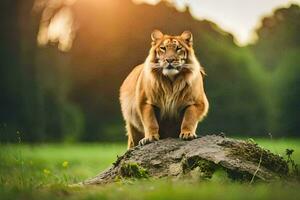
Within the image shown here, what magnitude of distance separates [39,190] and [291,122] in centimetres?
3934

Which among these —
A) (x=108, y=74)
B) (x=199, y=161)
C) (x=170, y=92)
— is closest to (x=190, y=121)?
(x=170, y=92)

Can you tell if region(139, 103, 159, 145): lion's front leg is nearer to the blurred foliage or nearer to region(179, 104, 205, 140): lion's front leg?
region(179, 104, 205, 140): lion's front leg

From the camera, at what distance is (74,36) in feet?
173

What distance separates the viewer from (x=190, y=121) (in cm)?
1270

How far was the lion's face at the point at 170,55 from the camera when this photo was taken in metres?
12.8

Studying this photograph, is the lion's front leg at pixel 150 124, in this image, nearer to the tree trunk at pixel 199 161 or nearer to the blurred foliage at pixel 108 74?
the tree trunk at pixel 199 161

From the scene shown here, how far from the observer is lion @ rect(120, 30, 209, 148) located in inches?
504

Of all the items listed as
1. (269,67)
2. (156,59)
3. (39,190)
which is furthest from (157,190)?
(269,67)

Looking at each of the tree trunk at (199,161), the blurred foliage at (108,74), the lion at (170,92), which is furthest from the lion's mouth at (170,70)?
the blurred foliage at (108,74)

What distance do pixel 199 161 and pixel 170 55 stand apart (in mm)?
2226

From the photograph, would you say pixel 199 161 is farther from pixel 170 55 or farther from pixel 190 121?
pixel 170 55

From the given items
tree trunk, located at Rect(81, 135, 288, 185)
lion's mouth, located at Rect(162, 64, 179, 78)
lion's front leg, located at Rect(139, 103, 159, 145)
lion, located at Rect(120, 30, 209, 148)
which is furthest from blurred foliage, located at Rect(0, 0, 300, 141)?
tree trunk, located at Rect(81, 135, 288, 185)

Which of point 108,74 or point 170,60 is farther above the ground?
point 170,60

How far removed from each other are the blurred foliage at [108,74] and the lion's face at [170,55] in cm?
3223
